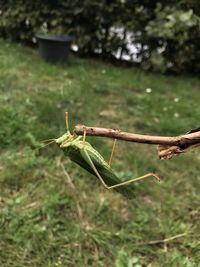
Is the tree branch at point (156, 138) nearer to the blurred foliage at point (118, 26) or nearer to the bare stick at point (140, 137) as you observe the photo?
the bare stick at point (140, 137)

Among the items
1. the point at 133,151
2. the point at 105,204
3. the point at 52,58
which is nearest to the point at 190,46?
the point at 52,58

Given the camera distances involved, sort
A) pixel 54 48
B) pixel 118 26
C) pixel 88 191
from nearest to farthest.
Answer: pixel 88 191, pixel 54 48, pixel 118 26

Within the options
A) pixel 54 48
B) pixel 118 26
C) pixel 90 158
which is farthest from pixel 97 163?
pixel 118 26

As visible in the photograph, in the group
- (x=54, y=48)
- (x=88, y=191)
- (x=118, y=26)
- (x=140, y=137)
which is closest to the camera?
(x=140, y=137)

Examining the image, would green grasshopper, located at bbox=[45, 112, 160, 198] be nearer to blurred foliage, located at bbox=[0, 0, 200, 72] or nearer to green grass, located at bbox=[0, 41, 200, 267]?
green grass, located at bbox=[0, 41, 200, 267]

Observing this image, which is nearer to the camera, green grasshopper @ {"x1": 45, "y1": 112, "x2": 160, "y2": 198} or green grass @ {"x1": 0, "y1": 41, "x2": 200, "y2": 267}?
green grasshopper @ {"x1": 45, "y1": 112, "x2": 160, "y2": 198}

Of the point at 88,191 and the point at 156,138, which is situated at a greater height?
the point at 156,138

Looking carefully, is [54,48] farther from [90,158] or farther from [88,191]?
[90,158]

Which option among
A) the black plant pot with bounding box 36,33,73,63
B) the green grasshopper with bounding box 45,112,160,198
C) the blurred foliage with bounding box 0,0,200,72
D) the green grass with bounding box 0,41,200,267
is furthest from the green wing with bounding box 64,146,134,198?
the black plant pot with bounding box 36,33,73,63
